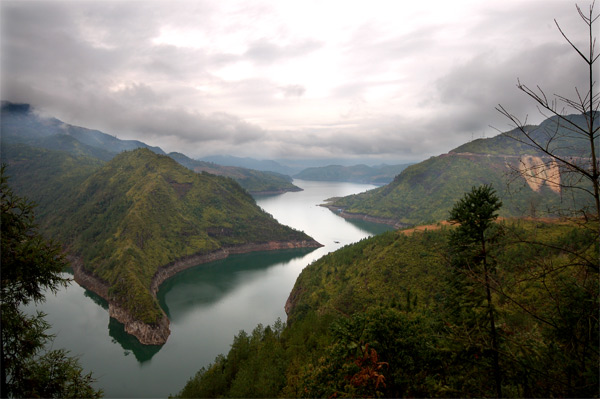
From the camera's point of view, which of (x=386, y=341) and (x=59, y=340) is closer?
(x=386, y=341)

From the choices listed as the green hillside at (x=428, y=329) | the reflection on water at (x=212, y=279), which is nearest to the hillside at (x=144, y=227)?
the reflection on water at (x=212, y=279)

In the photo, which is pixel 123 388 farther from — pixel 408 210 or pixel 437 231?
pixel 408 210

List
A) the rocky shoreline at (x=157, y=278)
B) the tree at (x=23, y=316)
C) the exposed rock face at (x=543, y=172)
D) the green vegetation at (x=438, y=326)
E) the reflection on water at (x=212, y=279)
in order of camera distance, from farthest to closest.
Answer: the reflection on water at (x=212, y=279), the rocky shoreline at (x=157, y=278), the tree at (x=23, y=316), the green vegetation at (x=438, y=326), the exposed rock face at (x=543, y=172)

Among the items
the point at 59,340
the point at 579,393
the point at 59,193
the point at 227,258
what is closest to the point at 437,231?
the point at 579,393

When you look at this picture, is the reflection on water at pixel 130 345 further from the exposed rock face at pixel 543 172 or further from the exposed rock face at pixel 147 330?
the exposed rock face at pixel 543 172

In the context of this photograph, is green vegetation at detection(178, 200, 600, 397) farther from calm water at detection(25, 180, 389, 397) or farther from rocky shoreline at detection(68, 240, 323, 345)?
rocky shoreline at detection(68, 240, 323, 345)

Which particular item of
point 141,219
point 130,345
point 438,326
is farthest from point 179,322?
point 438,326
